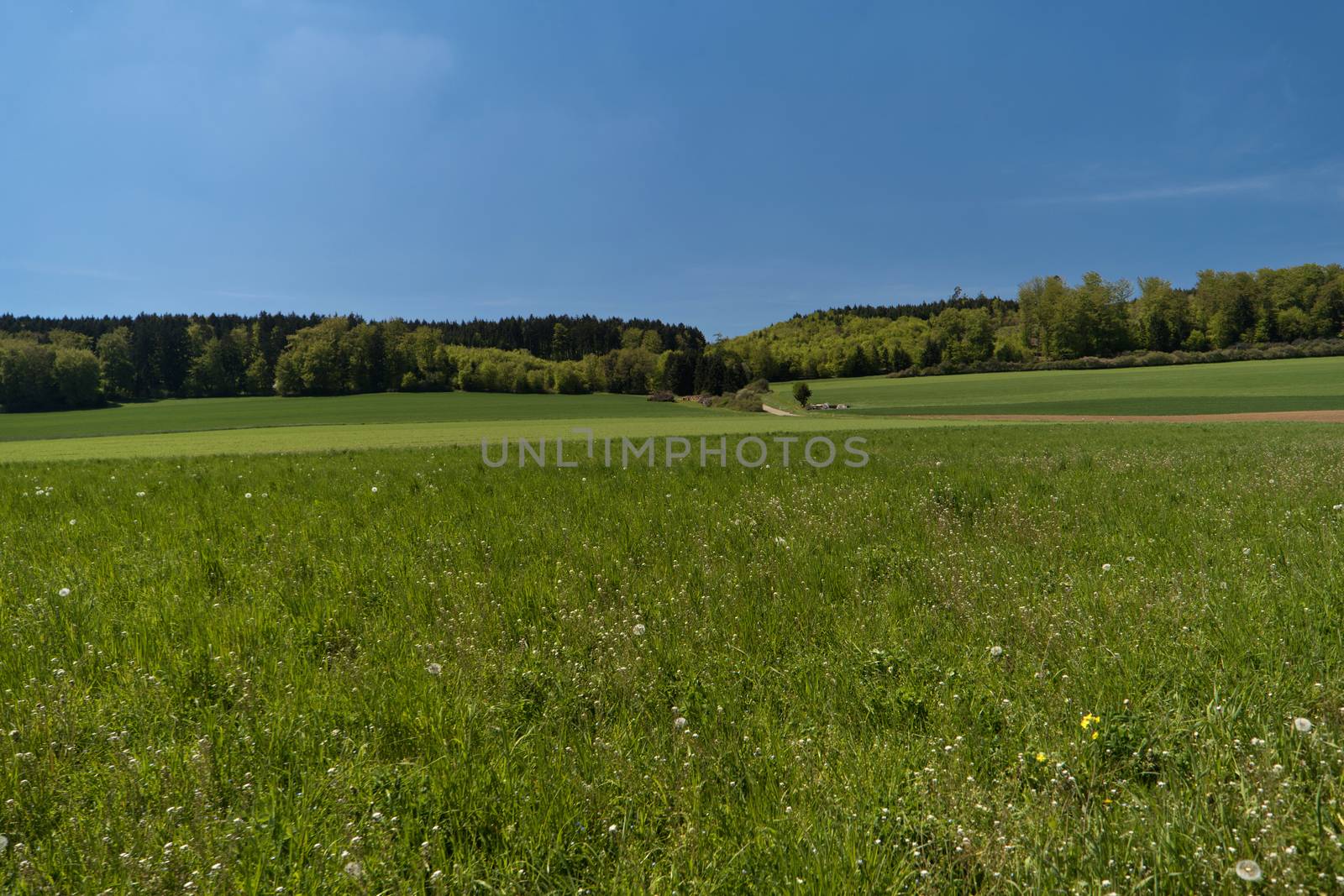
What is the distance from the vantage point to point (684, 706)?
328cm

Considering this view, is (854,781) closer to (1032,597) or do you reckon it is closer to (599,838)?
(599,838)

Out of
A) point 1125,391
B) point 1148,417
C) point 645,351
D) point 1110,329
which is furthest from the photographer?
point 645,351

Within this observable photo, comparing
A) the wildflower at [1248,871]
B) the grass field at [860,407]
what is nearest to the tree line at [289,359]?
the grass field at [860,407]

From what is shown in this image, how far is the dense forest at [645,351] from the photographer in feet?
321

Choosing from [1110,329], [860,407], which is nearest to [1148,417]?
[860,407]

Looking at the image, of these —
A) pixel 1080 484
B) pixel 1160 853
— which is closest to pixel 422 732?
pixel 1160 853

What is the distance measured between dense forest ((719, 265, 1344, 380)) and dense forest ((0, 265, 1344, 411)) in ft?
0.97

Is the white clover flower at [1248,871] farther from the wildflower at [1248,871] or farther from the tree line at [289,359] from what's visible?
the tree line at [289,359]

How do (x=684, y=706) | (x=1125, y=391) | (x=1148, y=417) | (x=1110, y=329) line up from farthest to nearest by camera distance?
(x=1110, y=329), (x=1125, y=391), (x=1148, y=417), (x=684, y=706)

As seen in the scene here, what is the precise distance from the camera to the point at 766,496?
28.1 feet

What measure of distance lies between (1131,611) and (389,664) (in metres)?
5.09

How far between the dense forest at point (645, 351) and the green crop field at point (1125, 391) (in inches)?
738

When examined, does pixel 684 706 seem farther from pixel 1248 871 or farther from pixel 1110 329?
pixel 1110 329

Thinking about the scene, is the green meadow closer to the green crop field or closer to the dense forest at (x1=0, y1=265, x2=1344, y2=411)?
the green crop field
